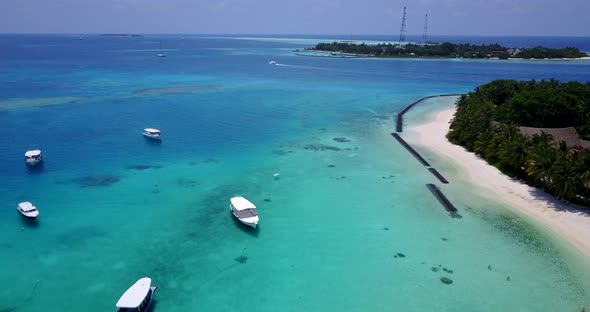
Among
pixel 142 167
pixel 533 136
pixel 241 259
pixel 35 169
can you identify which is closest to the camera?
pixel 241 259

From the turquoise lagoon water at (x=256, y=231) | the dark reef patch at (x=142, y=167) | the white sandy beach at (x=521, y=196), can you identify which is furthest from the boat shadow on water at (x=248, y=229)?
the white sandy beach at (x=521, y=196)

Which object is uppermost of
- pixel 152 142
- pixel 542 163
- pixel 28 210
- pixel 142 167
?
pixel 542 163

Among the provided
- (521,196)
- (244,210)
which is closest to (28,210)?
(244,210)

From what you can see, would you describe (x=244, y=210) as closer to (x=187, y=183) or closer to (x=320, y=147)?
(x=187, y=183)

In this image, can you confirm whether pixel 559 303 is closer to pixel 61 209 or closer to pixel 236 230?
pixel 236 230

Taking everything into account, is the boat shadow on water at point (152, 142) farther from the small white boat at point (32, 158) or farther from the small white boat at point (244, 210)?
the small white boat at point (244, 210)

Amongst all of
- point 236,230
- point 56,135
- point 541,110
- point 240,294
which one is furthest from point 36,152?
point 541,110
